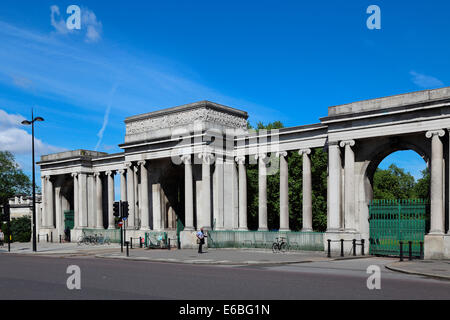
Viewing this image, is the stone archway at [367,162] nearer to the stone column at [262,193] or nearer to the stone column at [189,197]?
the stone column at [262,193]

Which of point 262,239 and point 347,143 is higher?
point 347,143

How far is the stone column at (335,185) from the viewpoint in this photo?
2902 cm

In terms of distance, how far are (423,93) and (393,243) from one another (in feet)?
26.3

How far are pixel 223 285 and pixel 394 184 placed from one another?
82.0 meters

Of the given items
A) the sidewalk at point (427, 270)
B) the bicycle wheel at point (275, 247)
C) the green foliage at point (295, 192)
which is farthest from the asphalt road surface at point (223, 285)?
the green foliage at point (295, 192)

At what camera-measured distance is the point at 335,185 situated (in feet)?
95.6

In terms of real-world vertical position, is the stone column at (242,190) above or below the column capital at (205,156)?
Result: below

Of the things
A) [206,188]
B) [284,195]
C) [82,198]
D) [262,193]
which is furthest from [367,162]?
[82,198]

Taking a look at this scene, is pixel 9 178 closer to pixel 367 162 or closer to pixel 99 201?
pixel 99 201

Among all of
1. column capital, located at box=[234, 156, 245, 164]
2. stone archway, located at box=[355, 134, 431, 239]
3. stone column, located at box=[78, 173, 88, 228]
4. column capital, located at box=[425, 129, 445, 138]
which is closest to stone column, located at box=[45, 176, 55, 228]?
stone column, located at box=[78, 173, 88, 228]

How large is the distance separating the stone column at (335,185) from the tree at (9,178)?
198 feet

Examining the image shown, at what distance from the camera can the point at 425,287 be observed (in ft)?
44.6

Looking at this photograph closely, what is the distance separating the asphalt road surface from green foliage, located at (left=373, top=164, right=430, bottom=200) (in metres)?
62.3

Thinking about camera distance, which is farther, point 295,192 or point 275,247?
point 295,192
